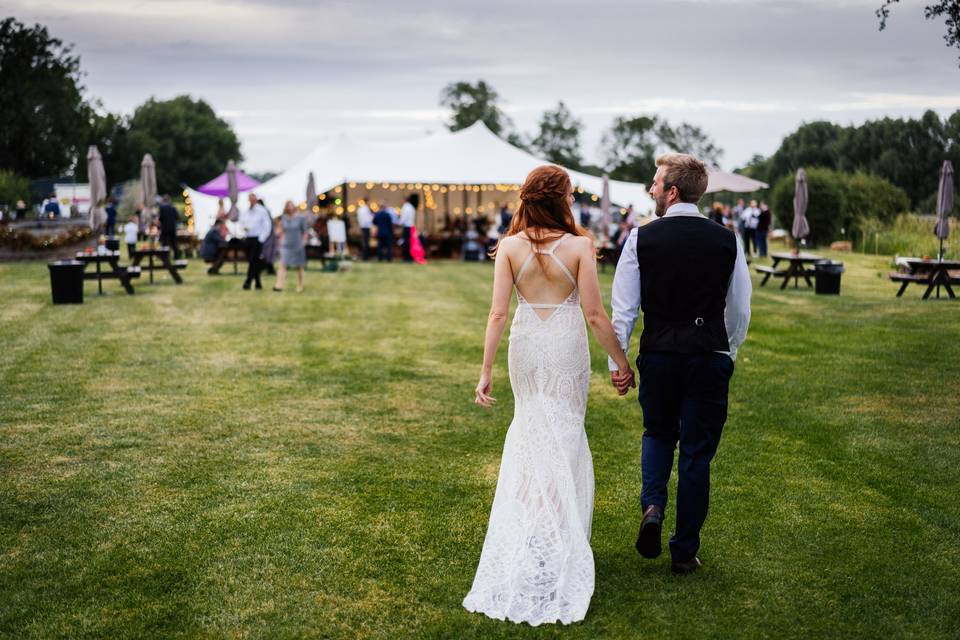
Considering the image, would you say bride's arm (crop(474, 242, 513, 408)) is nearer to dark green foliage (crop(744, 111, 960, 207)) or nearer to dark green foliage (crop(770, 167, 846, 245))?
dark green foliage (crop(770, 167, 846, 245))

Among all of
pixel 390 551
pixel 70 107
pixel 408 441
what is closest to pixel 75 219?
pixel 70 107

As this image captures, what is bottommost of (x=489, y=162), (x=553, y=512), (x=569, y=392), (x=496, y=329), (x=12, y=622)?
(x=12, y=622)

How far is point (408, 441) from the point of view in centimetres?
734

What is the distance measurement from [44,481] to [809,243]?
35296mm

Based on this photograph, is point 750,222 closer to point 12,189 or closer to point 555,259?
point 555,259

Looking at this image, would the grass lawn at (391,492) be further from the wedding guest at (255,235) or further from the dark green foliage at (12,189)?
the dark green foliage at (12,189)

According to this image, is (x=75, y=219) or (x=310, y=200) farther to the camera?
(x=75, y=219)

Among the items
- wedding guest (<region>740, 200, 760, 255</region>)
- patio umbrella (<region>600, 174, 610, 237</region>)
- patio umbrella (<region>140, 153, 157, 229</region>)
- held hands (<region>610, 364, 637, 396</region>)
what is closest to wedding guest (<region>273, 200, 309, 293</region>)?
patio umbrella (<region>140, 153, 157, 229</region>)

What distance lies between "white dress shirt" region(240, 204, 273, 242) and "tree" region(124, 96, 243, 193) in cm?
7587

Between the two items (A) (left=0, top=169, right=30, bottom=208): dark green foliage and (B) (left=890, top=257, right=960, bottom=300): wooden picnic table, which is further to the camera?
(A) (left=0, top=169, right=30, bottom=208): dark green foliage

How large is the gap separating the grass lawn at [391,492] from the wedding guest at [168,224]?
1439 cm

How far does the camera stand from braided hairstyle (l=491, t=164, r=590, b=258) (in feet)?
13.8

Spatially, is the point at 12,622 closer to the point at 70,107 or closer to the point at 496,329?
the point at 496,329

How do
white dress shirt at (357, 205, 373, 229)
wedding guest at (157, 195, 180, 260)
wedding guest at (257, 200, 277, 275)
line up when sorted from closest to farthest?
wedding guest at (257, 200, 277, 275)
wedding guest at (157, 195, 180, 260)
white dress shirt at (357, 205, 373, 229)
